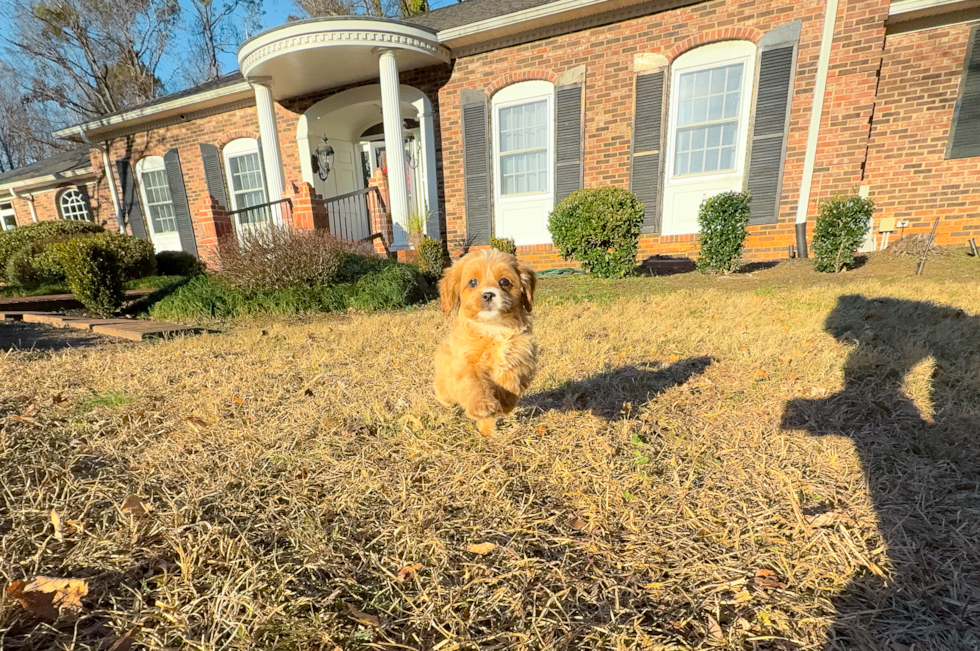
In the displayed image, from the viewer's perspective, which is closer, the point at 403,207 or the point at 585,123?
the point at 585,123

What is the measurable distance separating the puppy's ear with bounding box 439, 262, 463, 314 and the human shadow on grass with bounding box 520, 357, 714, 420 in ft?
3.26

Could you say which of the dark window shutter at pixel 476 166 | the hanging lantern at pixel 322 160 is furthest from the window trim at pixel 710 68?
the hanging lantern at pixel 322 160

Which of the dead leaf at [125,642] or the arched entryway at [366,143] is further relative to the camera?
the arched entryway at [366,143]

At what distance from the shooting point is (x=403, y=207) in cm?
973

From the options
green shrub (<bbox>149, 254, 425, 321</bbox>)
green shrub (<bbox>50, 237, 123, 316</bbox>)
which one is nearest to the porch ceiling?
green shrub (<bbox>149, 254, 425, 321</bbox>)

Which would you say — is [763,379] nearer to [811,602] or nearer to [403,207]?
[811,602]

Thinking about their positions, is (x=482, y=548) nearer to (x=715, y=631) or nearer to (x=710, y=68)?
(x=715, y=631)

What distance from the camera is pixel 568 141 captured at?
9203 mm

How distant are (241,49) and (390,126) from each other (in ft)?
11.4

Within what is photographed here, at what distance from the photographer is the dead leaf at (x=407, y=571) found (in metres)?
1.51

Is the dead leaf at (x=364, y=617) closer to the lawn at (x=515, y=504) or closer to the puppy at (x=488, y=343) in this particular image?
the lawn at (x=515, y=504)

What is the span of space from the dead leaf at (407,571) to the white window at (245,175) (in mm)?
12737

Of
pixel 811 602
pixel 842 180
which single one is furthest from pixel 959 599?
pixel 842 180

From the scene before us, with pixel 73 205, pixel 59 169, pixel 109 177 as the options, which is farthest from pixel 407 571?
pixel 59 169
